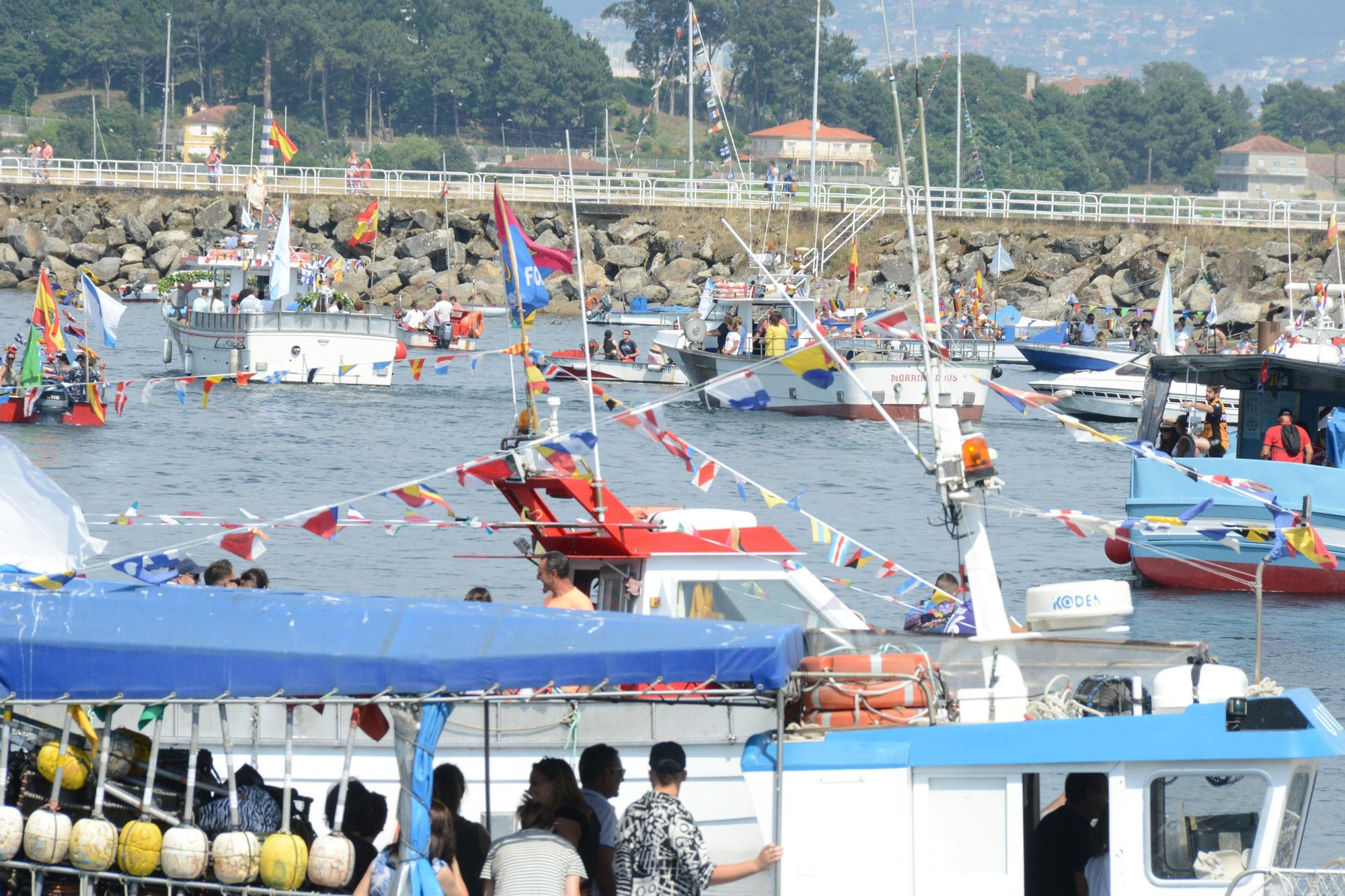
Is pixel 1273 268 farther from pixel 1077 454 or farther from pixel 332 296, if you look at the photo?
pixel 332 296

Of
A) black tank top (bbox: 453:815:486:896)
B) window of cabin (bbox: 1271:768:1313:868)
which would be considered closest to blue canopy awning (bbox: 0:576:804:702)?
black tank top (bbox: 453:815:486:896)

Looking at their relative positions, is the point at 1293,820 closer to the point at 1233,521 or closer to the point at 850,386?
the point at 1233,521

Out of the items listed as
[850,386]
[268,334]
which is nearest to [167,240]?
[268,334]

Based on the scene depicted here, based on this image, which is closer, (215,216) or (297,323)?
(297,323)

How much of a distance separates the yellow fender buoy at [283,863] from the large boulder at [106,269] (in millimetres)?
65448

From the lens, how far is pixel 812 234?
2655 inches

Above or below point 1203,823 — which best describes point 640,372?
below

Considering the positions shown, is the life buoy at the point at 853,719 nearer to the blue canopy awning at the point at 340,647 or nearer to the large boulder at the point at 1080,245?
the blue canopy awning at the point at 340,647

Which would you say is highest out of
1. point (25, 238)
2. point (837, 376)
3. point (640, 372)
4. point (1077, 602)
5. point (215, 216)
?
point (215, 216)

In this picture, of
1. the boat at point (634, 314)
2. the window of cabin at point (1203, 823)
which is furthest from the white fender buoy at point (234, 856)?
the boat at point (634, 314)

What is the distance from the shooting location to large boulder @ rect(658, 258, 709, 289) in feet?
227

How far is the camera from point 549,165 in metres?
133

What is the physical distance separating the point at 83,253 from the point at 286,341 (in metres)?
33.9

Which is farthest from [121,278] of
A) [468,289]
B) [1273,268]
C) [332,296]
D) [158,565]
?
[158,565]
